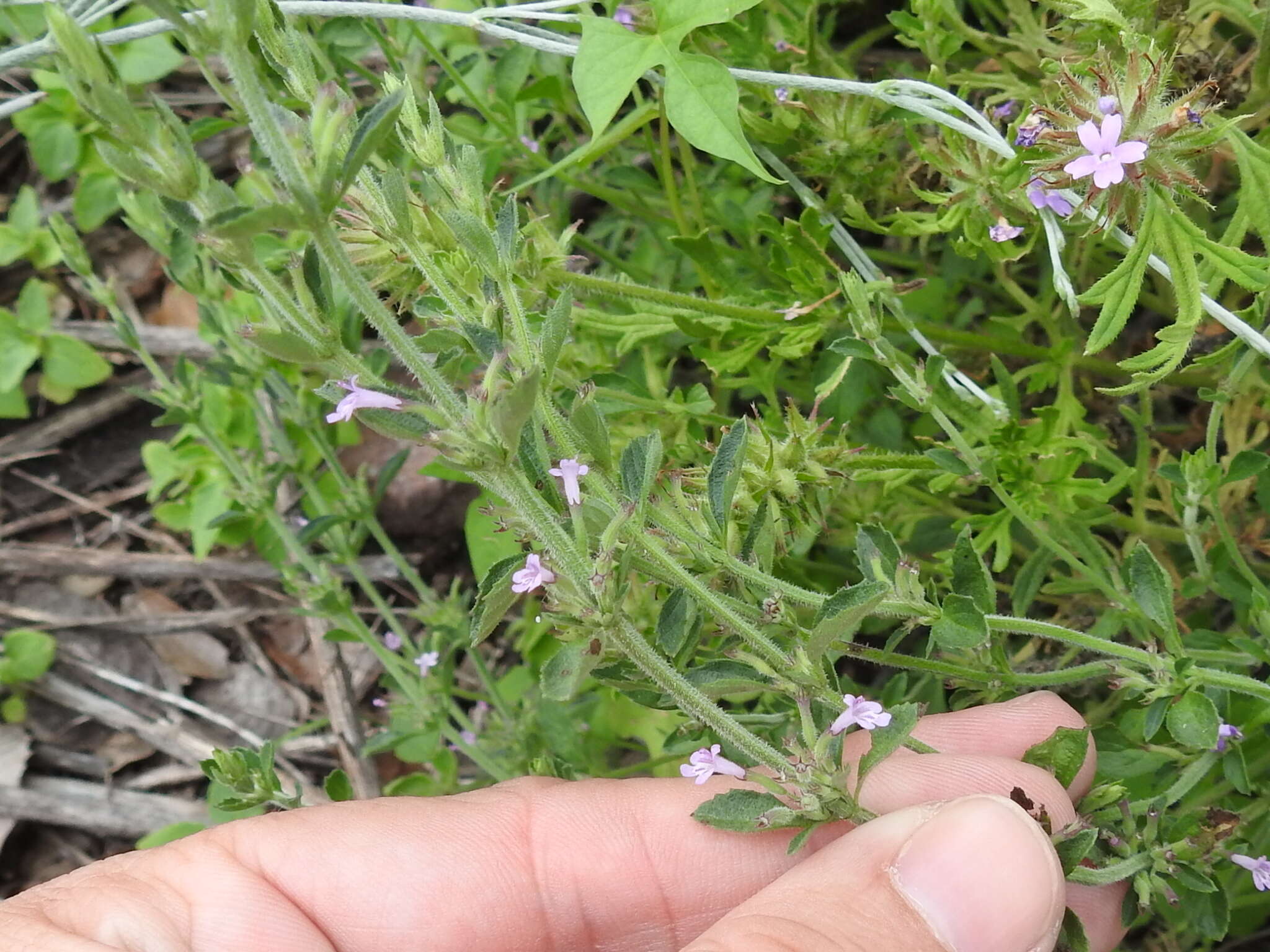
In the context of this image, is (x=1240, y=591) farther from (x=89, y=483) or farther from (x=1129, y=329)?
(x=89, y=483)

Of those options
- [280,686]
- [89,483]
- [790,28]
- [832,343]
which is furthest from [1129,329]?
[89,483]

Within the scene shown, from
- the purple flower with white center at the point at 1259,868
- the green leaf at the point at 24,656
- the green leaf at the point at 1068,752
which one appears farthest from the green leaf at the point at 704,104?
the green leaf at the point at 24,656

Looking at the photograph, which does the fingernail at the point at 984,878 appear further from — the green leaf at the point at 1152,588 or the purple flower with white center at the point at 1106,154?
the purple flower with white center at the point at 1106,154

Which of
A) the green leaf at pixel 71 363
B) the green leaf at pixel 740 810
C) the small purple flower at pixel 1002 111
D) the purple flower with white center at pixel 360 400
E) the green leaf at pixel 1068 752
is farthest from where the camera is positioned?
the green leaf at pixel 71 363

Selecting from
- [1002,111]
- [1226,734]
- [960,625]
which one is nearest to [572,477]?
[960,625]

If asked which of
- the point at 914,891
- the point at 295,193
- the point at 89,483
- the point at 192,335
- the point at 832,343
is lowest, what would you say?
the point at 89,483

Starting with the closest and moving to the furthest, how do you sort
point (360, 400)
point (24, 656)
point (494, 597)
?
point (360, 400)
point (494, 597)
point (24, 656)

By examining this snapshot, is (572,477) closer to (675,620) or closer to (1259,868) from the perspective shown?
(675,620)
